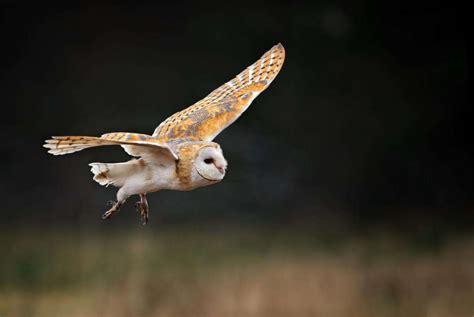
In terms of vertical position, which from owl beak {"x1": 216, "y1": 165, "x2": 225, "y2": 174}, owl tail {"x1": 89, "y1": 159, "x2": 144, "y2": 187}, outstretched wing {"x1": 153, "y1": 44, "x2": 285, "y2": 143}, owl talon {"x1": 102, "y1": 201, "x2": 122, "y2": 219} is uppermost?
outstretched wing {"x1": 153, "y1": 44, "x2": 285, "y2": 143}

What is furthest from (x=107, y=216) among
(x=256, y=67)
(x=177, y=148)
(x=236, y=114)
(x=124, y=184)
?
(x=256, y=67)

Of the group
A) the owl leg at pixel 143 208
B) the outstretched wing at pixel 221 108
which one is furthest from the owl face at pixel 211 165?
the owl leg at pixel 143 208

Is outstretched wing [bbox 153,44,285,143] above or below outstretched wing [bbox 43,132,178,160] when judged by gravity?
above

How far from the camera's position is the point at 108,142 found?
2.41 metres

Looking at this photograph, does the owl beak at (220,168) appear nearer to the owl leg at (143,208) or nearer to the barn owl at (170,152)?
the barn owl at (170,152)

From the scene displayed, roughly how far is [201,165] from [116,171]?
389mm

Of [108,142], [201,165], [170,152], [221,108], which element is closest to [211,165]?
[201,165]

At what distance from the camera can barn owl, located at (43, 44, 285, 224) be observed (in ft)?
8.27

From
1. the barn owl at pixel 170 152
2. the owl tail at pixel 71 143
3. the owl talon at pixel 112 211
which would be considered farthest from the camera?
the owl talon at pixel 112 211

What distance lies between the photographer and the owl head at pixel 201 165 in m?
2.56

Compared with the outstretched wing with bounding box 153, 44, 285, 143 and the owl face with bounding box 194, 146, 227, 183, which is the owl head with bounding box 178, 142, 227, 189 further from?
the outstretched wing with bounding box 153, 44, 285, 143

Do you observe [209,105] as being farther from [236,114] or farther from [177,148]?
[177,148]

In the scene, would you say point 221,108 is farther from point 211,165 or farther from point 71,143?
point 71,143

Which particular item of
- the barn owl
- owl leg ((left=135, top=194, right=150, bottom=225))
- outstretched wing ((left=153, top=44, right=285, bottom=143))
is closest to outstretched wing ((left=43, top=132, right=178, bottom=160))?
the barn owl
